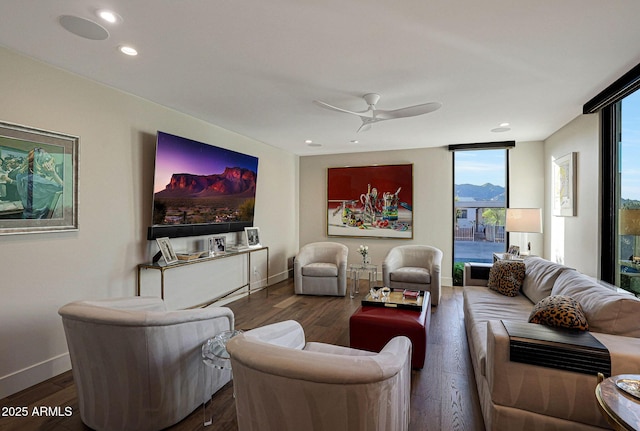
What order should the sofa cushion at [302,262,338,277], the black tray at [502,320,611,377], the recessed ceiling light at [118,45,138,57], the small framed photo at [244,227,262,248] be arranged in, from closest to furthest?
the black tray at [502,320,611,377]
the recessed ceiling light at [118,45,138,57]
the small framed photo at [244,227,262,248]
the sofa cushion at [302,262,338,277]

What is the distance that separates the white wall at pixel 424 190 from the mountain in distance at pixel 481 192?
0.20 meters

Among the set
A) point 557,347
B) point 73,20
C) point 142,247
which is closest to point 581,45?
point 557,347

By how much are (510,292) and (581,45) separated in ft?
7.84

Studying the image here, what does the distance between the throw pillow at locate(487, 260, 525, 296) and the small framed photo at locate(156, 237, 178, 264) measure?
3.64 metres

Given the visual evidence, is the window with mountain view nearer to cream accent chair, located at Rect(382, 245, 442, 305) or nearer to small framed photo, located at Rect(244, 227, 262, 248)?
cream accent chair, located at Rect(382, 245, 442, 305)

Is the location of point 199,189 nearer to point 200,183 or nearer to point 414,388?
point 200,183

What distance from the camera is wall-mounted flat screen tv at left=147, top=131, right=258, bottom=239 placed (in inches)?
136

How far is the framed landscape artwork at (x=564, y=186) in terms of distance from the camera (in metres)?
3.93

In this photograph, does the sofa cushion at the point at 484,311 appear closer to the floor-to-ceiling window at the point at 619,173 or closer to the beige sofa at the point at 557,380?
the beige sofa at the point at 557,380

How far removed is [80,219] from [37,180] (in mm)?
460

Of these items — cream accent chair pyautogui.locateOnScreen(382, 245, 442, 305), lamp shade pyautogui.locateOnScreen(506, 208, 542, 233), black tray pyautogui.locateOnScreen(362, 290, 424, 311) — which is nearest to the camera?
black tray pyautogui.locateOnScreen(362, 290, 424, 311)

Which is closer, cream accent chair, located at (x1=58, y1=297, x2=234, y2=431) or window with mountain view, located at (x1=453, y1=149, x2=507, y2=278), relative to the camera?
cream accent chair, located at (x1=58, y1=297, x2=234, y2=431)

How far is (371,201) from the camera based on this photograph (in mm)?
6254

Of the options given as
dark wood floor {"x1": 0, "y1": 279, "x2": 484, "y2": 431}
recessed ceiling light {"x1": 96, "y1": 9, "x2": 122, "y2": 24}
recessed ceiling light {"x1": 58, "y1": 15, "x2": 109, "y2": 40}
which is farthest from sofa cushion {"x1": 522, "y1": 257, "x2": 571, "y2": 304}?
recessed ceiling light {"x1": 58, "y1": 15, "x2": 109, "y2": 40}
